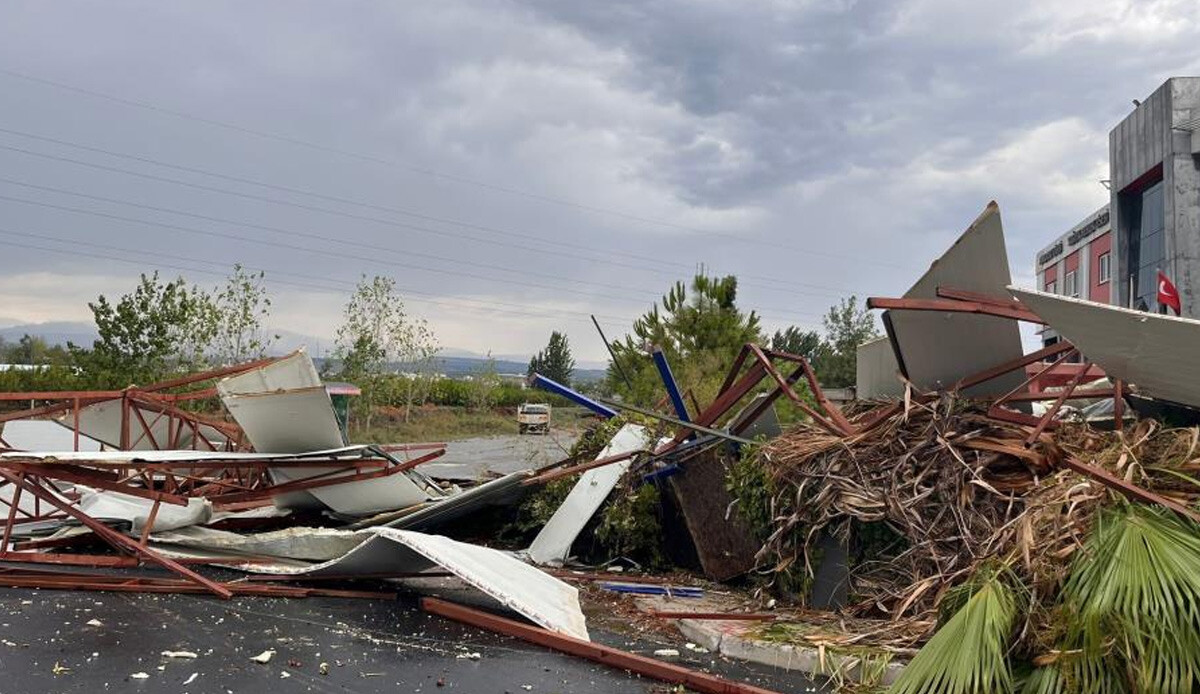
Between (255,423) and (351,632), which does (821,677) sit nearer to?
(351,632)

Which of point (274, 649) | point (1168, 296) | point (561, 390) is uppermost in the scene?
point (1168, 296)

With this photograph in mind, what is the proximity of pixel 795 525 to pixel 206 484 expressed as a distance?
20.7 ft

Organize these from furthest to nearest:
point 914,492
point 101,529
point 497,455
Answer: point 497,455 < point 101,529 < point 914,492

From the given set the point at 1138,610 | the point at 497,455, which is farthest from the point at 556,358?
the point at 1138,610

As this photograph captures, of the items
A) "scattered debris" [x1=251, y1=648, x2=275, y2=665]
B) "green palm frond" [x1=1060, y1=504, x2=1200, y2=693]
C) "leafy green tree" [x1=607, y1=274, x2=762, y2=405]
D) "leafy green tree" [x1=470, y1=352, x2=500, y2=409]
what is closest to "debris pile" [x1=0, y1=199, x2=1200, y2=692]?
"green palm frond" [x1=1060, y1=504, x2=1200, y2=693]

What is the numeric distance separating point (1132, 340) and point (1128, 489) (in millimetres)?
994

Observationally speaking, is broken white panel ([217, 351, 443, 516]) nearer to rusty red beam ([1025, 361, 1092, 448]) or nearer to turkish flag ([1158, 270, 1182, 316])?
rusty red beam ([1025, 361, 1092, 448])

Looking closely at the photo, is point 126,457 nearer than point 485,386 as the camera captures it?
Yes

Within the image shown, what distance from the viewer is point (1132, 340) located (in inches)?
215

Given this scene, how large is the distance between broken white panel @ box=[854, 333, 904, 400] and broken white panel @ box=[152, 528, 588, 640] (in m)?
4.05

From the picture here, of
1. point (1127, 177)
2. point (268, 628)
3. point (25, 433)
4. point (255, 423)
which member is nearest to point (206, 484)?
point (255, 423)

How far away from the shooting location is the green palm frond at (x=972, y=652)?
4.23 metres

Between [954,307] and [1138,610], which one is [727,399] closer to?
[954,307]

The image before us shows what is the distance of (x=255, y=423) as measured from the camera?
347 inches
